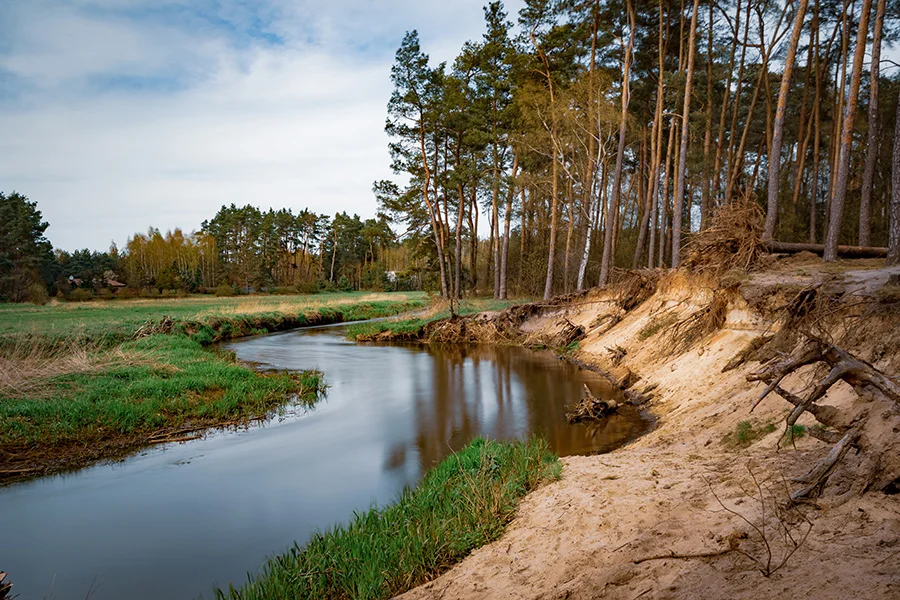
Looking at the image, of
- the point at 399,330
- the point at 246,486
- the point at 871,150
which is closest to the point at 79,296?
the point at 399,330

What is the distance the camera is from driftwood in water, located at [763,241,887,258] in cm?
1171

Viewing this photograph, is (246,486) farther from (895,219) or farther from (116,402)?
(895,219)

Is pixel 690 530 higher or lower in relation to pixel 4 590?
higher

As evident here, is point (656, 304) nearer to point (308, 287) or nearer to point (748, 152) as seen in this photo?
point (748, 152)

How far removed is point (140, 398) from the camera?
9891 mm

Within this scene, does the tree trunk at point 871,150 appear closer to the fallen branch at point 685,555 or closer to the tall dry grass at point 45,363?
the fallen branch at point 685,555

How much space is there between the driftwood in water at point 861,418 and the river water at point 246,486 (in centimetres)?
440

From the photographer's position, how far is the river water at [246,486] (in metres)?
4.98

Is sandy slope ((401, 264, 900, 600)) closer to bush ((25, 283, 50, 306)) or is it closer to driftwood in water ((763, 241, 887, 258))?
driftwood in water ((763, 241, 887, 258))

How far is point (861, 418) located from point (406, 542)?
363 centimetres

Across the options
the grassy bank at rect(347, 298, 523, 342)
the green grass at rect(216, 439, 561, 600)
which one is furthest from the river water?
the grassy bank at rect(347, 298, 523, 342)

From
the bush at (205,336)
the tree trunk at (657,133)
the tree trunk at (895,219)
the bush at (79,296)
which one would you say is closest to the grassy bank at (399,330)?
the bush at (205,336)

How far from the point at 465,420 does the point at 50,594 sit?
684 centimetres

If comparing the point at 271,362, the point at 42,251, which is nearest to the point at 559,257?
the point at 271,362
